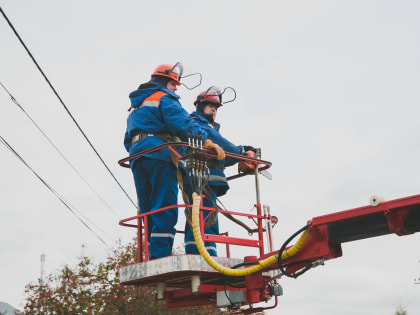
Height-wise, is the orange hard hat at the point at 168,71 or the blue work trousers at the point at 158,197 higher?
the orange hard hat at the point at 168,71

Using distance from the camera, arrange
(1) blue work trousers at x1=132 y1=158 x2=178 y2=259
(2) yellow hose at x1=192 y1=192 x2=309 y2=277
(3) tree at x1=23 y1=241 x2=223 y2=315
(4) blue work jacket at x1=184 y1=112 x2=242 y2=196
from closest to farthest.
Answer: (2) yellow hose at x1=192 y1=192 x2=309 y2=277 → (1) blue work trousers at x1=132 y1=158 x2=178 y2=259 → (4) blue work jacket at x1=184 y1=112 x2=242 y2=196 → (3) tree at x1=23 y1=241 x2=223 y2=315

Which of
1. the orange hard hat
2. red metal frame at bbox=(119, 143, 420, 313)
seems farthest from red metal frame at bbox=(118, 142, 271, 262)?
the orange hard hat

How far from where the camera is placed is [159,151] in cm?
732

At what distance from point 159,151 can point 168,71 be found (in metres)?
1.21

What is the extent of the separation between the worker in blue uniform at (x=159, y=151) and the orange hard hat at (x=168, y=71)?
2.3 inches

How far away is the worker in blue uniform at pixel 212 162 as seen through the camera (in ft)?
25.2

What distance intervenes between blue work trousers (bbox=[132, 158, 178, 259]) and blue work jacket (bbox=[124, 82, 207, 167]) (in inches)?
5.6

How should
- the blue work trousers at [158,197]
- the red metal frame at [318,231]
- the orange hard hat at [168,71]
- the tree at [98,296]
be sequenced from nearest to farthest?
the red metal frame at [318,231] → the blue work trousers at [158,197] → the orange hard hat at [168,71] → the tree at [98,296]

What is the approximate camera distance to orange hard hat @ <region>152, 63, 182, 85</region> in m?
7.86

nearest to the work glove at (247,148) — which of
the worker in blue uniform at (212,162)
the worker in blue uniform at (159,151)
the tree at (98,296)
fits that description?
the worker in blue uniform at (212,162)

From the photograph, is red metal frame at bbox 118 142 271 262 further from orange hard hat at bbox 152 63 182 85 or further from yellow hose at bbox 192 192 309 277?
orange hard hat at bbox 152 63 182 85

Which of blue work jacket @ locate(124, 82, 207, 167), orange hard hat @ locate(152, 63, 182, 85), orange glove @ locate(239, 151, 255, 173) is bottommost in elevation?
orange glove @ locate(239, 151, 255, 173)

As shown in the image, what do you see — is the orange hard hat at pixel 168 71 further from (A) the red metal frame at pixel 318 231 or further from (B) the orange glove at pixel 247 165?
(B) the orange glove at pixel 247 165

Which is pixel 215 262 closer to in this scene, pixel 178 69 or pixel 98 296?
pixel 178 69
